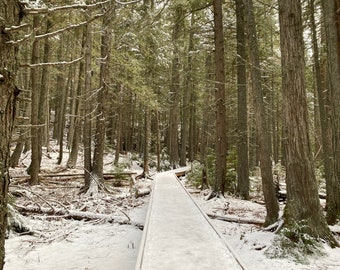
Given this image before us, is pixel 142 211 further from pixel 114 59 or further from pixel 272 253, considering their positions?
pixel 114 59

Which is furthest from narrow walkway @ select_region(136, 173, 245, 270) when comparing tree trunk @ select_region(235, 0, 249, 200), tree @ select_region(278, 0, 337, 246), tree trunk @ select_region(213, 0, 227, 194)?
tree trunk @ select_region(235, 0, 249, 200)

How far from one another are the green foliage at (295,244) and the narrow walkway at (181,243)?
106 cm

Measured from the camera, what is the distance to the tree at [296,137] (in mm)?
5711

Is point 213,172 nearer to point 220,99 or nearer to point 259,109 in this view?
point 220,99

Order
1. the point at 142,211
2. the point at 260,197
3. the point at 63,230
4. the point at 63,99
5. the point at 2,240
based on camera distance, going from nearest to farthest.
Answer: the point at 2,240 < the point at 63,230 < the point at 142,211 < the point at 260,197 < the point at 63,99

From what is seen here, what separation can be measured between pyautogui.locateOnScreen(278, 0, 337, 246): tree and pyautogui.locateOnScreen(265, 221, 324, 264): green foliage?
84mm

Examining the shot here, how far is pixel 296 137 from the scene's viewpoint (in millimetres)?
5848

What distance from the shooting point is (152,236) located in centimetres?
571

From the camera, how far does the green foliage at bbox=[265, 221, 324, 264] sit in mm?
5253

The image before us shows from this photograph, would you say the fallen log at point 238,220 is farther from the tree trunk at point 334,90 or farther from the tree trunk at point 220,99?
the tree trunk at point 220,99

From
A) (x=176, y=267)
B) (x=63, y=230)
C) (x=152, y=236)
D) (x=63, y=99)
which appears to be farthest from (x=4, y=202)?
(x=63, y=99)

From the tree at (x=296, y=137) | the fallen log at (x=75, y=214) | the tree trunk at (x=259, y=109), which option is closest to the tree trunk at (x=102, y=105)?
the fallen log at (x=75, y=214)

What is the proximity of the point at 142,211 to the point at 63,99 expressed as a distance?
19338mm

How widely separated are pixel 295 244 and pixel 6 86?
17.5 feet
